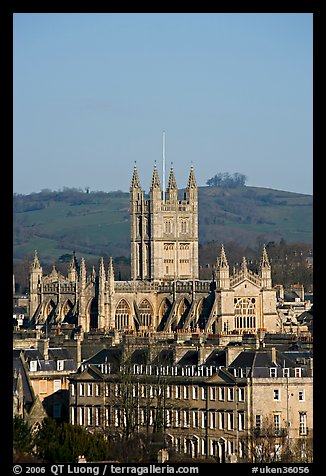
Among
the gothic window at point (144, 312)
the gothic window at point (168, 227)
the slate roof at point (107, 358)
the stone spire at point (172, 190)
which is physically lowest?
the slate roof at point (107, 358)

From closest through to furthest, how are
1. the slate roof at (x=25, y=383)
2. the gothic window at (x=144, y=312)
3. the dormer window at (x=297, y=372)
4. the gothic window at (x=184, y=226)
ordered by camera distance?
the dormer window at (x=297, y=372) < the slate roof at (x=25, y=383) < the gothic window at (x=144, y=312) < the gothic window at (x=184, y=226)

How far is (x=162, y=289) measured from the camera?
10006 cm

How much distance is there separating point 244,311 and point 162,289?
23.1ft

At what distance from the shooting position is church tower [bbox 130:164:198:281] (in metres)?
105

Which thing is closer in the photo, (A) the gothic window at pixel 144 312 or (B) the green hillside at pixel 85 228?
(A) the gothic window at pixel 144 312

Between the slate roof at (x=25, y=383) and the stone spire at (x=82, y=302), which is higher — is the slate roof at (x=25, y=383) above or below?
below

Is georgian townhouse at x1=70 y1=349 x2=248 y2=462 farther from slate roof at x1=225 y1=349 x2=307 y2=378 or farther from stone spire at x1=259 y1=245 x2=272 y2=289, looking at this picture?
stone spire at x1=259 y1=245 x2=272 y2=289

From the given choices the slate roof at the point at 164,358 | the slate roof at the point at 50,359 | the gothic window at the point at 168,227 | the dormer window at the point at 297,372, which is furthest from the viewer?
the gothic window at the point at 168,227

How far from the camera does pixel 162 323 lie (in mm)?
97438

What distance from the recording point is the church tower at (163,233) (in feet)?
344

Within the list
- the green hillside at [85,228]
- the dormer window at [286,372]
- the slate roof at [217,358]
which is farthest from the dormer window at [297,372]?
the green hillside at [85,228]

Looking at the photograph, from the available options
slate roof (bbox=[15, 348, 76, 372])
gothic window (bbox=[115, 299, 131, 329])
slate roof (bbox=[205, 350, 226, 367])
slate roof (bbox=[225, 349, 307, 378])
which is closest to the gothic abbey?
gothic window (bbox=[115, 299, 131, 329])

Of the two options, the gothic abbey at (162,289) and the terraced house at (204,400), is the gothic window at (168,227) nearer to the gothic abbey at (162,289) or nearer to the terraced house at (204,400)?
the gothic abbey at (162,289)
